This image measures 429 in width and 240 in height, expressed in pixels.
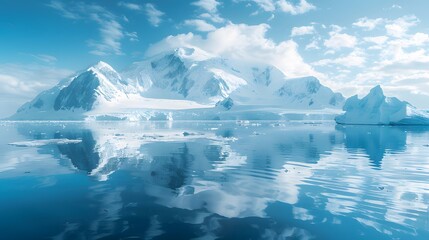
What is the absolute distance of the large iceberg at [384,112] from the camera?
80.7 metres

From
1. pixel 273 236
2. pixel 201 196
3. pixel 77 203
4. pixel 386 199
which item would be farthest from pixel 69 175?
pixel 386 199

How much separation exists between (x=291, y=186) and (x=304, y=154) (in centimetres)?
1257

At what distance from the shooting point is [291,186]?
15.6 m

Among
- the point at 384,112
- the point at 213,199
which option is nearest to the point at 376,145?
the point at 213,199

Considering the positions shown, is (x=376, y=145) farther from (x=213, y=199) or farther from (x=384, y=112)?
(x=384, y=112)

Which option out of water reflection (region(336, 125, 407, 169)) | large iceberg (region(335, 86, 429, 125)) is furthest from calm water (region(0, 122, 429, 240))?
large iceberg (region(335, 86, 429, 125))

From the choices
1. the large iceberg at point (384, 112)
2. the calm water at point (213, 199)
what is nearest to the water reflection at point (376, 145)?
the calm water at point (213, 199)

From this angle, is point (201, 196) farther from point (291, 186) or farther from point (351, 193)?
point (351, 193)

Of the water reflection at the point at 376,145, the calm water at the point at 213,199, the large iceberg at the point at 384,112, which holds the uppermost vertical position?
the large iceberg at the point at 384,112

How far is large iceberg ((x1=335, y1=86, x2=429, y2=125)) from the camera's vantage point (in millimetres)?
80688

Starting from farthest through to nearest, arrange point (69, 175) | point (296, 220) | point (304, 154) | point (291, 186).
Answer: point (304, 154), point (69, 175), point (291, 186), point (296, 220)

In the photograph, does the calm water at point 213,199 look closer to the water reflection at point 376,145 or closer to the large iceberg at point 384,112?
the water reflection at point 376,145

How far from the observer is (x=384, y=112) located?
83438 millimetres

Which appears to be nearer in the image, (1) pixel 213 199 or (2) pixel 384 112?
(1) pixel 213 199
